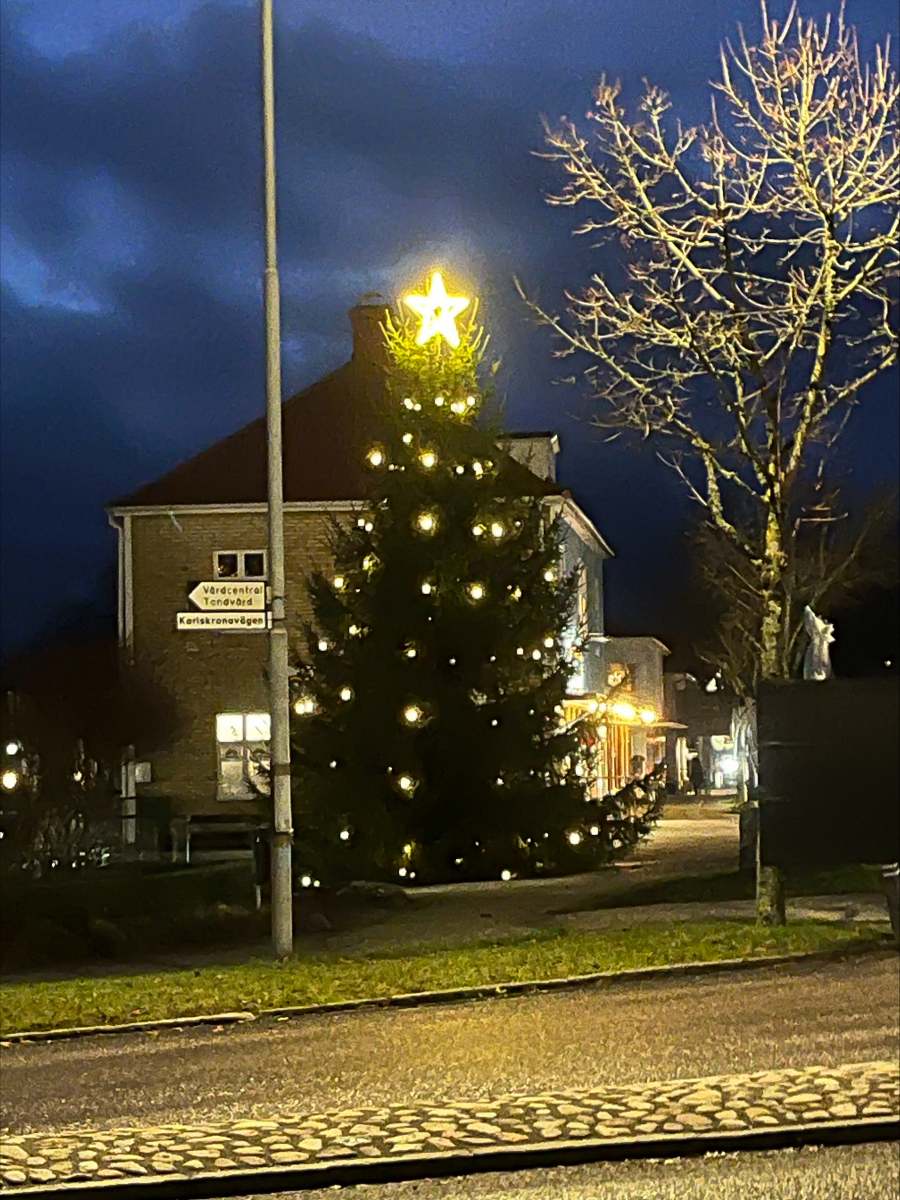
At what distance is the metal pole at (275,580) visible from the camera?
15.2 metres

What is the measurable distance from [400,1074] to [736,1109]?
2.29 meters

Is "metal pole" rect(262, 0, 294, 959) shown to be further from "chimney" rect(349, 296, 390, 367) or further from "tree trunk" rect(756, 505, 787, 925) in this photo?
"chimney" rect(349, 296, 390, 367)

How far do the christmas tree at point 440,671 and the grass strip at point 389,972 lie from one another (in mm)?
5317

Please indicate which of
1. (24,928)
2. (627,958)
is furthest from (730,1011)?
(24,928)

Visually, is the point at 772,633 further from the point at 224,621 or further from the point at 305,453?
the point at 305,453

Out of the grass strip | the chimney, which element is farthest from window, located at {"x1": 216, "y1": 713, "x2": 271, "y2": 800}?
the grass strip

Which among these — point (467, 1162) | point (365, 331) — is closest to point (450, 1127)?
point (467, 1162)

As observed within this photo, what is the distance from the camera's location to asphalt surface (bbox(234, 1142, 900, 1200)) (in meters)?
6.32

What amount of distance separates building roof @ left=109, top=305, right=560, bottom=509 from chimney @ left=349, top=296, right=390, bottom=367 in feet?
0.08

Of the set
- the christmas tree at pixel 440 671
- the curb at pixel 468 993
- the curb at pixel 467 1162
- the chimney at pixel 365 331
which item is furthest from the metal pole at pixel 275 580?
→ the chimney at pixel 365 331

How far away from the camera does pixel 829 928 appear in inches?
623

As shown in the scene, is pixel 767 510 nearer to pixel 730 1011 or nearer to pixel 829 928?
pixel 829 928

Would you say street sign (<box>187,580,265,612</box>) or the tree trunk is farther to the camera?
the tree trunk

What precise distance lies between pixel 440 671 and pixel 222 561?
1736 centimetres
